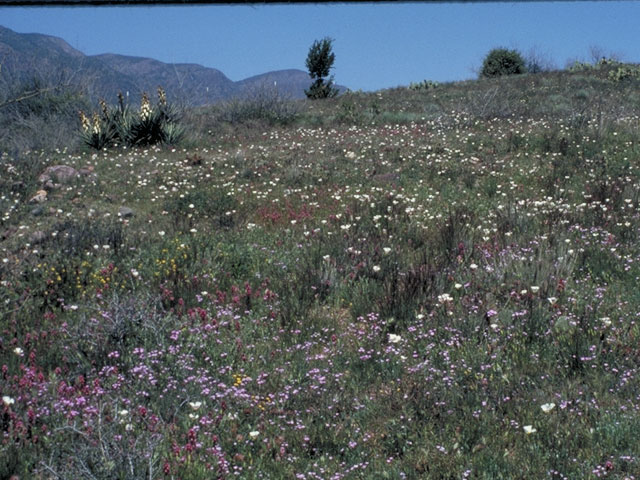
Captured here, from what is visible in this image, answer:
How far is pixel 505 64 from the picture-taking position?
150ft

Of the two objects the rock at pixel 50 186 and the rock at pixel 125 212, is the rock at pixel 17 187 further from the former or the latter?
the rock at pixel 125 212

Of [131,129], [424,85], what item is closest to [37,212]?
[131,129]

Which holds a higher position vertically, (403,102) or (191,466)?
(403,102)

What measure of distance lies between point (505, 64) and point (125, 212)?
1640 inches

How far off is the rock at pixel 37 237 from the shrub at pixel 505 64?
42372mm

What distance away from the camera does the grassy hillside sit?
11.7 feet

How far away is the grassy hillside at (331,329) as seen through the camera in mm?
3576

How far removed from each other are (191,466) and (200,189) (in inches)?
340

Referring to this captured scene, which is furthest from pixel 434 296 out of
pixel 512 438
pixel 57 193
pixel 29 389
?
pixel 57 193

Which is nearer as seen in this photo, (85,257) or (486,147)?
(85,257)

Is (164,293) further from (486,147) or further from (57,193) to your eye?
(486,147)

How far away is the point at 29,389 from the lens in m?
4.23

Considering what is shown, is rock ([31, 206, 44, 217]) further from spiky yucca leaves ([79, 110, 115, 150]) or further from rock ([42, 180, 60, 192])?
spiky yucca leaves ([79, 110, 115, 150])

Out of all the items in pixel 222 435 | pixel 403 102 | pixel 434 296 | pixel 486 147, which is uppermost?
pixel 403 102
